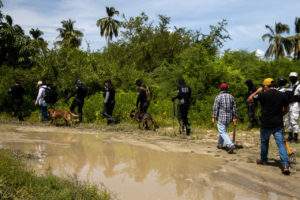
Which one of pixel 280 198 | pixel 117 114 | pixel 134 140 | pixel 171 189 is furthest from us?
pixel 117 114

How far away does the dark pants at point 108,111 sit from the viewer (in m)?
11.2

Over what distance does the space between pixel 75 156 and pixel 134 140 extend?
246 cm

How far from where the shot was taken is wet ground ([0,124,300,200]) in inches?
183

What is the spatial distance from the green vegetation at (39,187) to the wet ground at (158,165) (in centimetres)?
42

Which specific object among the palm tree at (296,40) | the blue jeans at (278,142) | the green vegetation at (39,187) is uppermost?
the palm tree at (296,40)

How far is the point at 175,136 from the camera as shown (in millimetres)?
9547

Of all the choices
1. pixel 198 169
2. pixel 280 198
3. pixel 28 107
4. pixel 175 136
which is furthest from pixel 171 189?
pixel 28 107

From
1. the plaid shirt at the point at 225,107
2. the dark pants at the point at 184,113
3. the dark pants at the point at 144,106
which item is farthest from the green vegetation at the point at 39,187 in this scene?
the dark pants at the point at 144,106

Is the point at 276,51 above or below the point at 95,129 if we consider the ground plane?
above

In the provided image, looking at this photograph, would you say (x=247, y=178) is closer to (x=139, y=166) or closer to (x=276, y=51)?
(x=139, y=166)

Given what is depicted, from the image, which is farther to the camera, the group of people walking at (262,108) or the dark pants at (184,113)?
the dark pants at (184,113)

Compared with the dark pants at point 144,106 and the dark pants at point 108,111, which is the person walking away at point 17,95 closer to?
the dark pants at point 108,111

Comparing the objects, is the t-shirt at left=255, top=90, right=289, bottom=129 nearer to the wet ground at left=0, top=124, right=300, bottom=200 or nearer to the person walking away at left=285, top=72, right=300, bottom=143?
the wet ground at left=0, top=124, right=300, bottom=200

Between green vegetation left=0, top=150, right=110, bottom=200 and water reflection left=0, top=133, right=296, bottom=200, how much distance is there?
0.47 metres
